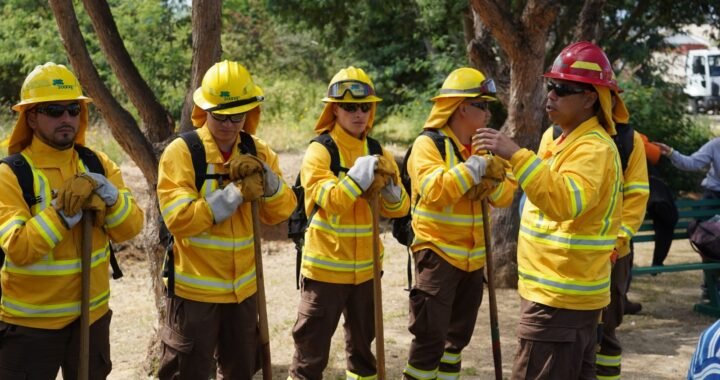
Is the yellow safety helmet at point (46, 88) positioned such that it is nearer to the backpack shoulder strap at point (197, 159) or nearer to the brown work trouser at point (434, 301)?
the backpack shoulder strap at point (197, 159)

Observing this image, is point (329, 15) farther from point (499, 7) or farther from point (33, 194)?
point (33, 194)

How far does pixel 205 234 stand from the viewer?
4152 mm

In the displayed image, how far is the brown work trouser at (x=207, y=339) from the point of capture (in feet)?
13.6

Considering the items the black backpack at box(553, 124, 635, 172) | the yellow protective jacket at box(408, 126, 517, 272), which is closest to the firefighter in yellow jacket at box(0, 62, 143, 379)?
the yellow protective jacket at box(408, 126, 517, 272)

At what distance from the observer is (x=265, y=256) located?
32.6ft

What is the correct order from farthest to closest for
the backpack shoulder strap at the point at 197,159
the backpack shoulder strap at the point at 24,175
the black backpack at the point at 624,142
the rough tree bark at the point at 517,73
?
the rough tree bark at the point at 517,73
the black backpack at the point at 624,142
the backpack shoulder strap at the point at 197,159
the backpack shoulder strap at the point at 24,175

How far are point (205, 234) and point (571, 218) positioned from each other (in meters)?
1.77

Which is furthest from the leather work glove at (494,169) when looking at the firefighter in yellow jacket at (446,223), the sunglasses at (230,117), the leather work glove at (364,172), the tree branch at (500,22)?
the tree branch at (500,22)

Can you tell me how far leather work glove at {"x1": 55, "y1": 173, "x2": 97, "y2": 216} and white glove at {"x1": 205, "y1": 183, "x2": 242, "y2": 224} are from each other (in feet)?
1.89

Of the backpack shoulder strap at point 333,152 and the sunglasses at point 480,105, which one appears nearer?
the backpack shoulder strap at point 333,152

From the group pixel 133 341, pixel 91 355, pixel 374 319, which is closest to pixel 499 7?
pixel 374 319

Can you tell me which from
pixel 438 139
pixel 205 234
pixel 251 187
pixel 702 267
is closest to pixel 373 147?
pixel 438 139

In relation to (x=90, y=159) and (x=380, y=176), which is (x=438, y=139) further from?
(x=90, y=159)

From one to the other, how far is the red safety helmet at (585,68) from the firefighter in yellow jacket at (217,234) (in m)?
1.52
